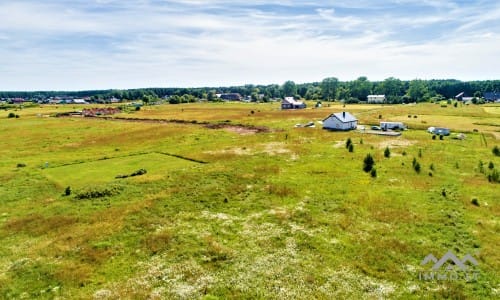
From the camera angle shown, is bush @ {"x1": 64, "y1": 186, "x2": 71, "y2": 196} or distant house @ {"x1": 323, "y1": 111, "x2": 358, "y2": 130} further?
distant house @ {"x1": 323, "y1": 111, "x2": 358, "y2": 130}

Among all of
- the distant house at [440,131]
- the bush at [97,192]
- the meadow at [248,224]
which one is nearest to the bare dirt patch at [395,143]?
the meadow at [248,224]

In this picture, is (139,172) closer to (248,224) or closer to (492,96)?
(248,224)

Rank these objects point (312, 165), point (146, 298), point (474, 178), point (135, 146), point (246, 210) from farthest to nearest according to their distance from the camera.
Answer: point (135, 146) → point (312, 165) → point (474, 178) → point (246, 210) → point (146, 298)

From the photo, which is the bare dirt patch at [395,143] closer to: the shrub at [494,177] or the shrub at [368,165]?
the shrub at [368,165]

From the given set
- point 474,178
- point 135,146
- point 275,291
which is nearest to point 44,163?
point 135,146

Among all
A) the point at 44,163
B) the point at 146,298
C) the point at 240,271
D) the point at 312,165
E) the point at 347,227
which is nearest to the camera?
the point at 146,298

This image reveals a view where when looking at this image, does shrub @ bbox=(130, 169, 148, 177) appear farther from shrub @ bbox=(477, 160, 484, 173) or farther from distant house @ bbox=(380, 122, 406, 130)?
distant house @ bbox=(380, 122, 406, 130)

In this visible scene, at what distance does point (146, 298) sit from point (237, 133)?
201ft

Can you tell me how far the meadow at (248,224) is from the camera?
65.4 feet

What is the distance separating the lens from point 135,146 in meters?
64.4

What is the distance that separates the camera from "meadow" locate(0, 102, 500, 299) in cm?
1992

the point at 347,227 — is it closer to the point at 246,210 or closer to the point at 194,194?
the point at 246,210

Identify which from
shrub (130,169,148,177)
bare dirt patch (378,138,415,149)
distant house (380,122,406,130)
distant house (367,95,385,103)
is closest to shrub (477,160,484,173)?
bare dirt patch (378,138,415,149)

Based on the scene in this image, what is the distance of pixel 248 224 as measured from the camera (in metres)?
28.1
